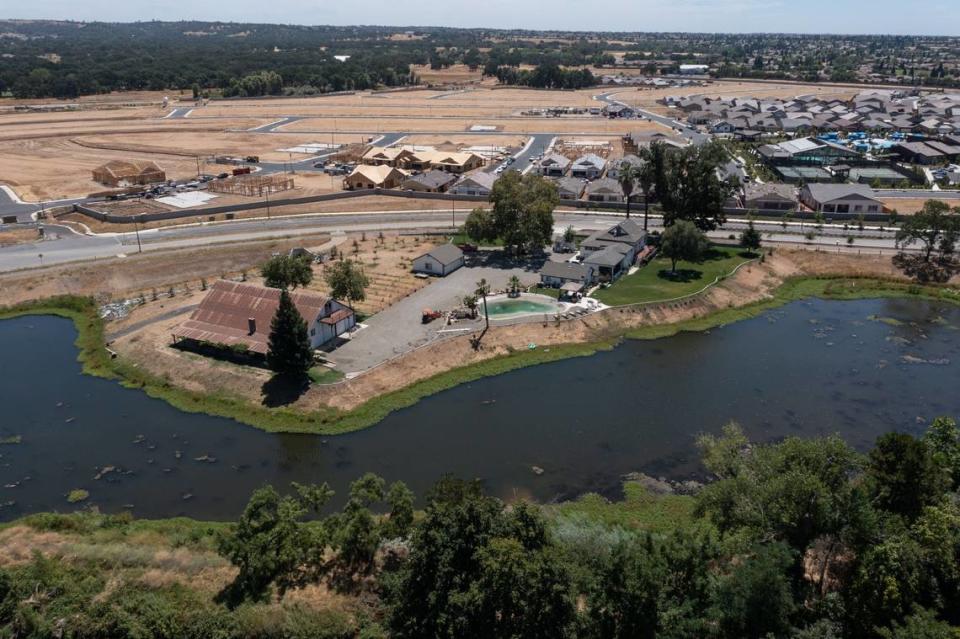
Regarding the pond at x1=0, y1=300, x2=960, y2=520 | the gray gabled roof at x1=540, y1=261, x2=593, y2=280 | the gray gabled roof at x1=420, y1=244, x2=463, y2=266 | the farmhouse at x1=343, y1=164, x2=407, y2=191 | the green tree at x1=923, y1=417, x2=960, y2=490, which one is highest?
the farmhouse at x1=343, y1=164, x2=407, y2=191

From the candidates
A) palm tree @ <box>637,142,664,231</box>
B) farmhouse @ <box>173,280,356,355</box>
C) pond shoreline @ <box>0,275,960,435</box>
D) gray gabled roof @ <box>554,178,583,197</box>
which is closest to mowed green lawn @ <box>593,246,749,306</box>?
pond shoreline @ <box>0,275,960,435</box>

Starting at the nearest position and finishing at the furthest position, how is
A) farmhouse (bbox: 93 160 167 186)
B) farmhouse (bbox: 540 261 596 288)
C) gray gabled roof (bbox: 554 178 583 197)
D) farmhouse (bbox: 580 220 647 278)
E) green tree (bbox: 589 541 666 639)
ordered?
green tree (bbox: 589 541 666 639) < farmhouse (bbox: 540 261 596 288) < farmhouse (bbox: 580 220 647 278) < gray gabled roof (bbox: 554 178 583 197) < farmhouse (bbox: 93 160 167 186)

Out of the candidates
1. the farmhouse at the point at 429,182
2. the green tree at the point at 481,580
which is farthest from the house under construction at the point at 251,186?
the green tree at the point at 481,580

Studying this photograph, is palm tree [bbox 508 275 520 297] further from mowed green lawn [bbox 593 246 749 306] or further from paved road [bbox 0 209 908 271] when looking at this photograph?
paved road [bbox 0 209 908 271]

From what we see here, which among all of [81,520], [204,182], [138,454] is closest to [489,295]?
[138,454]

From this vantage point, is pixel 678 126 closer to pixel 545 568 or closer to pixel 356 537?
pixel 356 537

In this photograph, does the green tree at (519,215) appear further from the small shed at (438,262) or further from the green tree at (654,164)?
the green tree at (654,164)

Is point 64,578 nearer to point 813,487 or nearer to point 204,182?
point 813,487
